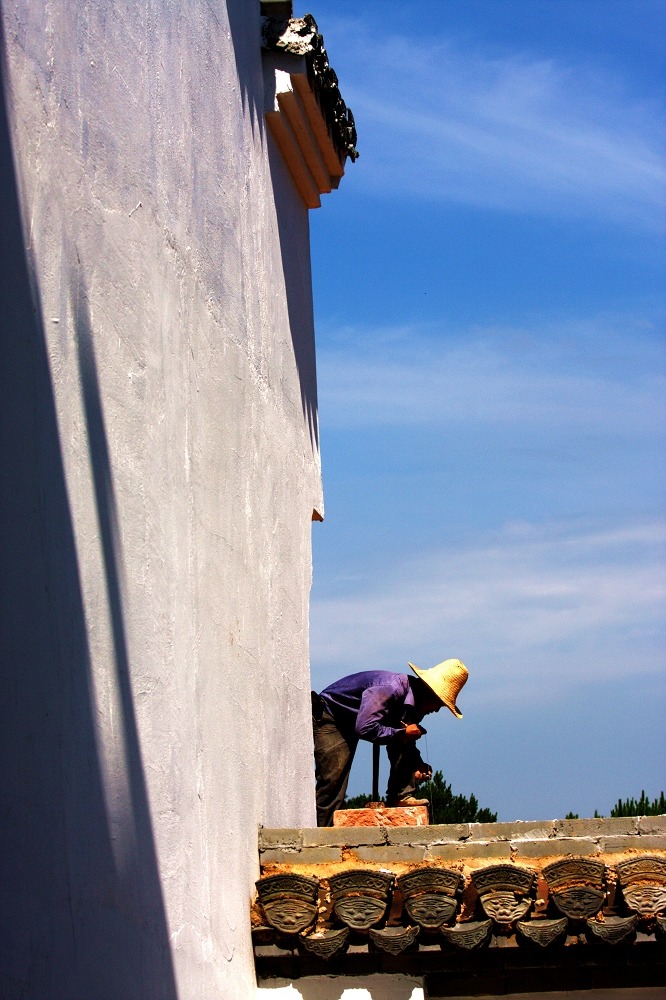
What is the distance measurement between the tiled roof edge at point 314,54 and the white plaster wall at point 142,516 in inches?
13.6

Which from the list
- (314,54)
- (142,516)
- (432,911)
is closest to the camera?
(142,516)

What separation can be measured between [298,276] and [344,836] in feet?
12.4

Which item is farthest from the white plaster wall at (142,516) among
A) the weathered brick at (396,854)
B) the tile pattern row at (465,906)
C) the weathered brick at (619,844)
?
the weathered brick at (619,844)

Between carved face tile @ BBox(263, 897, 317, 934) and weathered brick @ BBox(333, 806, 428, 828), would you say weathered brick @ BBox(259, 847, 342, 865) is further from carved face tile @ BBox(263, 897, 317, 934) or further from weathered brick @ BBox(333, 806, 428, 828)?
weathered brick @ BBox(333, 806, 428, 828)

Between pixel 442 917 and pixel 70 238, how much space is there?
131 inches

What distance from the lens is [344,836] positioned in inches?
265

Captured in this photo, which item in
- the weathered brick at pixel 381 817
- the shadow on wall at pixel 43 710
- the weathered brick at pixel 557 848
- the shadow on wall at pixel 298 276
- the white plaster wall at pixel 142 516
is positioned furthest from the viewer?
the shadow on wall at pixel 298 276

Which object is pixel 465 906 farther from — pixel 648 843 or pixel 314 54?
pixel 314 54

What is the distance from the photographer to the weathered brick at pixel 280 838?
6.75 metres

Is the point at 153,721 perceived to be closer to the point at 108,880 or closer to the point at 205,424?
the point at 108,880

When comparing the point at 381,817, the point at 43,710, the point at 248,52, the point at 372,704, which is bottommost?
the point at 381,817

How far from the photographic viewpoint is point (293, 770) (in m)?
7.79

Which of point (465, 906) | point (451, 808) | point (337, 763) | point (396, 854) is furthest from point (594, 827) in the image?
point (451, 808)

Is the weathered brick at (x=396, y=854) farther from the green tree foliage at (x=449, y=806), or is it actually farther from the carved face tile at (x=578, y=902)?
the green tree foliage at (x=449, y=806)
